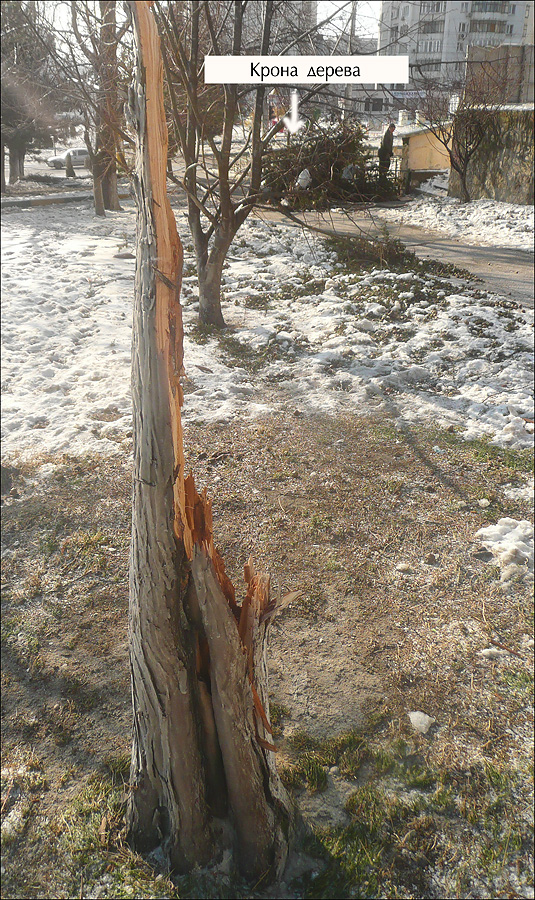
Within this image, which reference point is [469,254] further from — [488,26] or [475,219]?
[488,26]

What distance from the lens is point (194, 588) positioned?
1936 mm

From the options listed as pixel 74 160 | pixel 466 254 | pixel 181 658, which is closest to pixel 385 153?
pixel 466 254

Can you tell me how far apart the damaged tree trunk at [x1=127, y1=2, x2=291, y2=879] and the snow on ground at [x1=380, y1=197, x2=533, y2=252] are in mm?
10241

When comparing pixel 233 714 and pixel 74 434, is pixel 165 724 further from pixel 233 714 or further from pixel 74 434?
pixel 74 434

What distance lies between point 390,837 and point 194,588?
1189 mm

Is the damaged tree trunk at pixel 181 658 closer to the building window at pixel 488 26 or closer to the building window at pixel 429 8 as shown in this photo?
the building window at pixel 429 8

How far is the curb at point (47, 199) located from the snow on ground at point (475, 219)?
287 inches

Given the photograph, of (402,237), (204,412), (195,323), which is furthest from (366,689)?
(402,237)

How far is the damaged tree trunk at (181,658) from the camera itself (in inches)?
66.2

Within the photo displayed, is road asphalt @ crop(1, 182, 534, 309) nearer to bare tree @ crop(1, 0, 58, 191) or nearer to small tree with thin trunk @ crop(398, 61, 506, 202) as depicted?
small tree with thin trunk @ crop(398, 61, 506, 202)

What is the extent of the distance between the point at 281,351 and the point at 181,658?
5195 millimetres

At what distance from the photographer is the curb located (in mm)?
16422

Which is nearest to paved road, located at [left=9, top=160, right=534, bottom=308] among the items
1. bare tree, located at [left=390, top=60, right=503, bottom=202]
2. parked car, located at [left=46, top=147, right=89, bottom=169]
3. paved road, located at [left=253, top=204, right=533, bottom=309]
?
paved road, located at [left=253, top=204, right=533, bottom=309]

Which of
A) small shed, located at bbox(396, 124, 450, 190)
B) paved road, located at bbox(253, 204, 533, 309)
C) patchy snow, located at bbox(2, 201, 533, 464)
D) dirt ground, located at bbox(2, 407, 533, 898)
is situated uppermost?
small shed, located at bbox(396, 124, 450, 190)
